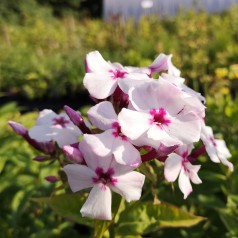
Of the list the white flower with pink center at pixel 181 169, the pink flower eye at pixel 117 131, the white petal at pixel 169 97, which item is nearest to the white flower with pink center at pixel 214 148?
the white flower with pink center at pixel 181 169

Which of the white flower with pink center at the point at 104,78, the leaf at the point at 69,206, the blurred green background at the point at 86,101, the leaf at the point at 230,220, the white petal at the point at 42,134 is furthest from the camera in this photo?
the blurred green background at the point at 86,101

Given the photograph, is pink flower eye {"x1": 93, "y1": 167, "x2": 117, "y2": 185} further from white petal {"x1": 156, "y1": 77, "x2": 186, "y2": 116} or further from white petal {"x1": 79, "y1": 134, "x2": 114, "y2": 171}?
white petal {"x1": 156, "y1": 77, "x2": 186, "y2": 116}

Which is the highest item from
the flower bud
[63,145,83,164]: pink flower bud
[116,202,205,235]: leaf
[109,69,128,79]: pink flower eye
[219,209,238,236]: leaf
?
[109,69,128,79]: pink flower eye

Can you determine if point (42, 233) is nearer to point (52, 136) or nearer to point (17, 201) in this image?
point (17, 201)

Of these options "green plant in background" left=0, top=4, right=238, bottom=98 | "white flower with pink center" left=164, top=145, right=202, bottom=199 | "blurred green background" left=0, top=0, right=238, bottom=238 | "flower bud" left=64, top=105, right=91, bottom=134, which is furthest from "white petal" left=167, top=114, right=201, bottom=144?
"green plant in background" left=0, top=4, right=238, bottom=98

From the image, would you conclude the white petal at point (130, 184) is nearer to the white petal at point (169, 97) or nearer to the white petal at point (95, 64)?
the white petal at point (169, 97)

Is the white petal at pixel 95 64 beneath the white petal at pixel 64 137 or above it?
above

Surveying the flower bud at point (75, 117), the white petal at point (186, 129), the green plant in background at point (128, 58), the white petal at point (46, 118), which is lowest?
the green plant in background at point (128, 58)

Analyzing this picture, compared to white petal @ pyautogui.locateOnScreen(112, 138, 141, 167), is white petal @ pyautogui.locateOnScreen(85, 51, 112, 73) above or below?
above
